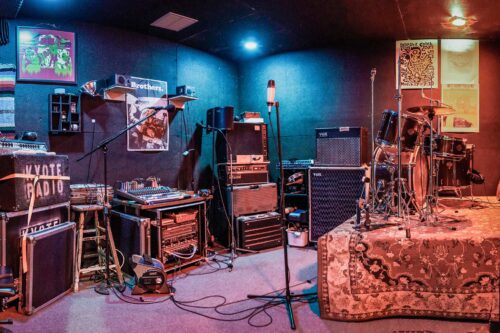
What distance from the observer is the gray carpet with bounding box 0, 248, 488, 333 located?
2684 mm

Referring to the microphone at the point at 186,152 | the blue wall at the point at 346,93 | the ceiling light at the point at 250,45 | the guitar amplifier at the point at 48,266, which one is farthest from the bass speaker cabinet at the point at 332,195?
the guitar amplifier at the point at 48,266

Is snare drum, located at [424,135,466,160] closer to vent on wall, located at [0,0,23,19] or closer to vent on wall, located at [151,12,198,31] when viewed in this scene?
vent on wall, located at [151,12,198,31]

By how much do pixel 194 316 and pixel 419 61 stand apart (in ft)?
14.9

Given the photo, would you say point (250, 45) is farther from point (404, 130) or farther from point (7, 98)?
point (7, 98)

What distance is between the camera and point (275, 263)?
4281 mm

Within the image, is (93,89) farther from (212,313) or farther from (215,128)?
(212,313)

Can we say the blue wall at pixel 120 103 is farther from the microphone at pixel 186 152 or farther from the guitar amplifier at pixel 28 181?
the guitar amplifier at pixel 28 181

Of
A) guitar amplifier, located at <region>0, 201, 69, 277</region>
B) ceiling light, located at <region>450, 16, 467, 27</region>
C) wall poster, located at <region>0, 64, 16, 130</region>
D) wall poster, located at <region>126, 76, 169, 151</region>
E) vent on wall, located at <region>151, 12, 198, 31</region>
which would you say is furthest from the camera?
wall poster, located at <region>126, 76, 169, 151</region>

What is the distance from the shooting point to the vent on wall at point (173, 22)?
14.0 feet

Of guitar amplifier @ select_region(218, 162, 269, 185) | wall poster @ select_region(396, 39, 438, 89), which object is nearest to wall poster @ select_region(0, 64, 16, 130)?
guitar amplifier @ select_region(218, 162, 269, 185)

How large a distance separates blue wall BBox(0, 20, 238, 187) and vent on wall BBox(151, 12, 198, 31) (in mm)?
427

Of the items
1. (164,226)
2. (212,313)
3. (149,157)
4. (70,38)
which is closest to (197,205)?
(164,226)

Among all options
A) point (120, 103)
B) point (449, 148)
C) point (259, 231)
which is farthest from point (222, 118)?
point (449, 148)

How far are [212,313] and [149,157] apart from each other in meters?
2.50
